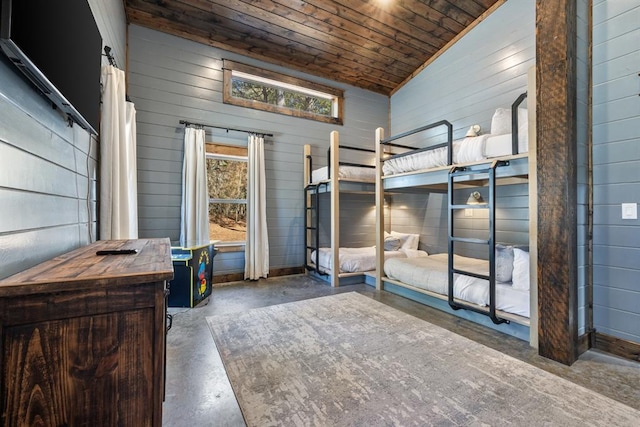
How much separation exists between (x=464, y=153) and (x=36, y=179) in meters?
3.01

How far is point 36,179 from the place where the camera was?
120 centimetres

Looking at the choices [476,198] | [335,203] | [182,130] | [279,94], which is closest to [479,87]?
[476,198]

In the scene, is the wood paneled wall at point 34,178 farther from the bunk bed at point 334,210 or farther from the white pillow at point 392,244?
the white pillow at point 392,244

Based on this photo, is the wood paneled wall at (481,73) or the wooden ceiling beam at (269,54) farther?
the wooden ceiling beam at (269,54)

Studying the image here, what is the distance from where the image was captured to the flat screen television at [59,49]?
2.86 ft

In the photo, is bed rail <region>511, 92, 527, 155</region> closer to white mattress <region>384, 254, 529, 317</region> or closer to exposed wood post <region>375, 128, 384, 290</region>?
white mattress <region>384, 254, 529, 317</region>

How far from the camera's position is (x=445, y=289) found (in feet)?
9.43

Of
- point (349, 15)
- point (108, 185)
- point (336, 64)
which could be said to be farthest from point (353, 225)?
point (108, 185)

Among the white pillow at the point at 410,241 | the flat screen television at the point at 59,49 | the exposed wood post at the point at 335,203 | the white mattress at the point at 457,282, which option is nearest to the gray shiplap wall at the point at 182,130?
the exposed wood post at the point at 335,203

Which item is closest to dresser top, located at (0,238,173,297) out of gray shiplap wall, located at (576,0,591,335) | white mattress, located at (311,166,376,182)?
gray shiplap wall, located at (576,0,591,335)

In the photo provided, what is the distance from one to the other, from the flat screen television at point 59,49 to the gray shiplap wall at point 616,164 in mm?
3349

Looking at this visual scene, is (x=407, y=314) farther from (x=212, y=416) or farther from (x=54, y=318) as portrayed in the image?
(x=54, y=318)

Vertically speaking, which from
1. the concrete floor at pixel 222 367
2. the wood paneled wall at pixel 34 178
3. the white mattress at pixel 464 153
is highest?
the white mattress at pixel 464 153

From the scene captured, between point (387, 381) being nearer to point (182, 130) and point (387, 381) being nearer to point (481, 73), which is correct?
point (182, 130)
